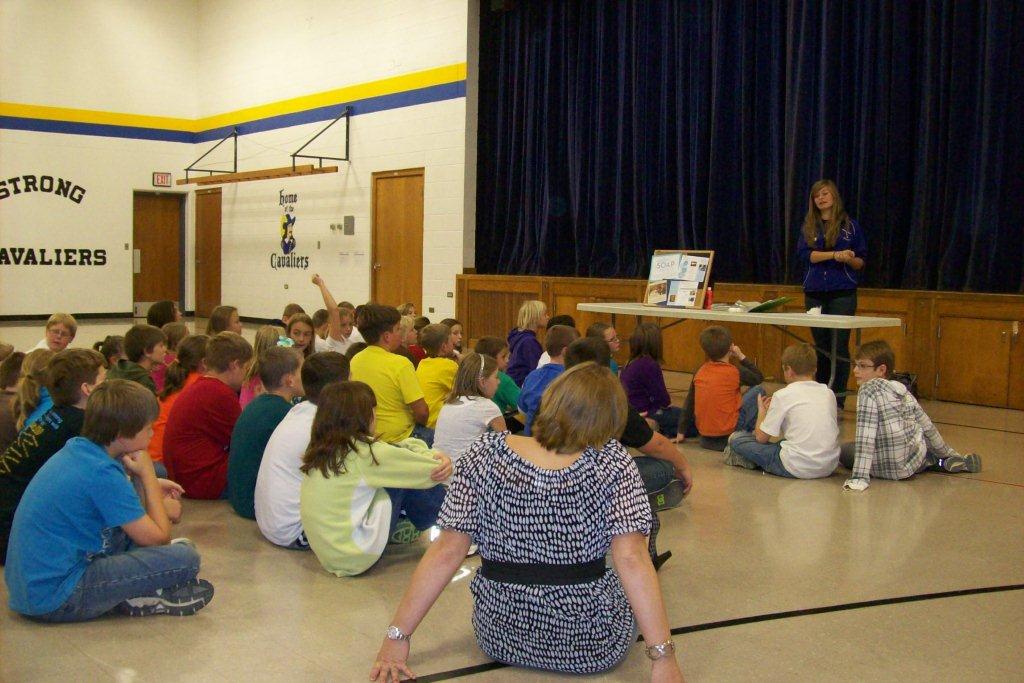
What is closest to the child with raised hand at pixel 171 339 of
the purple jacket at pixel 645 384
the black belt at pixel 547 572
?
the purple jacket at pixel 645 384

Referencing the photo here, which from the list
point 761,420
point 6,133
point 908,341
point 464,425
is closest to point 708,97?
point 908,341

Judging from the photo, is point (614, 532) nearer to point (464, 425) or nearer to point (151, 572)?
point (151, 572)

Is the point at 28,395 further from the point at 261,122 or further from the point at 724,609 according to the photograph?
the point at 261,122

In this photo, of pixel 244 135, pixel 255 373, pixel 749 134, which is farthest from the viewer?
pixel 244 135

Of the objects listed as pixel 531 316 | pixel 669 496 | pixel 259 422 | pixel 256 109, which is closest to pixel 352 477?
pixel 259 422

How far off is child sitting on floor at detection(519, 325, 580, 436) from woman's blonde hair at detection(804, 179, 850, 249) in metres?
2.67

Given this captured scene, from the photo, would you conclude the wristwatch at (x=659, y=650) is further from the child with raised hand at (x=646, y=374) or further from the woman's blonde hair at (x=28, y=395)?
the child with raised hand at (x=646, y=374)

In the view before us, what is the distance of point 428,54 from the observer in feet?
37.7

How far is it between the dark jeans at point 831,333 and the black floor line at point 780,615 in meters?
3.63

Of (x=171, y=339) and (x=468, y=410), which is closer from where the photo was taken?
(x=468, y=410)

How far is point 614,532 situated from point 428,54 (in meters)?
10.1

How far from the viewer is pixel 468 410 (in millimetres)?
4090

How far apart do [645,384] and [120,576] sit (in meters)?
3.56

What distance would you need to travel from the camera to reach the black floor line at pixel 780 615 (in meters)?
2.45
